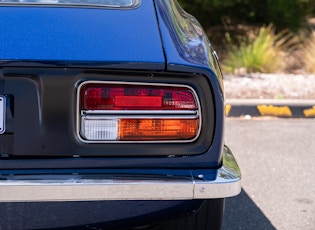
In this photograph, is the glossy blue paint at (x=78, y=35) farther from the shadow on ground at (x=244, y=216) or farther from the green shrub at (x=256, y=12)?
the green shrub at (x=256, y=12)

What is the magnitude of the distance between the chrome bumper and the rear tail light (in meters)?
0.17

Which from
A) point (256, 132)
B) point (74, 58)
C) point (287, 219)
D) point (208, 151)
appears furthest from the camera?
point (256, 132)

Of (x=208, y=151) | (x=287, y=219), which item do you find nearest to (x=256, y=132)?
(x=287, y=219)

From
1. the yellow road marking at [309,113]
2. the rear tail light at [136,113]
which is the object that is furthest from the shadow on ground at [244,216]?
the yellow road marking at [309,113]

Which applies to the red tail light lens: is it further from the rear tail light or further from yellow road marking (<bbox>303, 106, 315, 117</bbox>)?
yellow road marking (<bbox>303, 106, 315, 117</bbox>)

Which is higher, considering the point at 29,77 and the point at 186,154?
the point at 29,77

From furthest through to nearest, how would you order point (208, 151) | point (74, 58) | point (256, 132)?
point (256, 132), point (208, 151), point (74, 58)

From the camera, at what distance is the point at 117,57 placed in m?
2.13

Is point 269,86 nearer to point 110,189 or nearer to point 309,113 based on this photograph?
point 309,113

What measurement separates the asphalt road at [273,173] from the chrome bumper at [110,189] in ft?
4.58

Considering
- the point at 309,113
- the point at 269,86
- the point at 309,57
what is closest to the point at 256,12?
the point at 309,57

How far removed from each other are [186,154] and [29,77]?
0.65 meters

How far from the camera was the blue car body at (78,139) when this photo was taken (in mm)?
2105

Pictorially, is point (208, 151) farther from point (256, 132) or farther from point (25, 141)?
point (256, 132)
